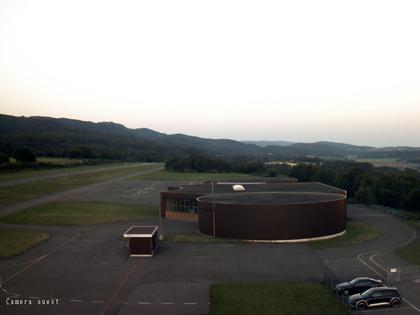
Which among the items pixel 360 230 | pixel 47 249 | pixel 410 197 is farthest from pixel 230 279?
pixel 410 197

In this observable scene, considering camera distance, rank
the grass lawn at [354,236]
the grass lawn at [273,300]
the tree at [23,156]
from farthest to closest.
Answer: the tree at [23,156]
the grass lawn at [354,236]
the grass lawn at [273,300]

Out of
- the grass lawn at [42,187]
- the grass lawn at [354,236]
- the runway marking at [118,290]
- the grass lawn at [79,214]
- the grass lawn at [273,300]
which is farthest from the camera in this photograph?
the grass lawn at [42,187]

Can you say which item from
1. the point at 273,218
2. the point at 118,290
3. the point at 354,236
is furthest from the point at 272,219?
the point at 118,290

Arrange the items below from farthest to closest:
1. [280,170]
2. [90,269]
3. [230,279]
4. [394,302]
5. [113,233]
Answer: [280,170], [113,233], [90,269], [230,279], [394,302]

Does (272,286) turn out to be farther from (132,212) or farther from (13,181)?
(13,181)

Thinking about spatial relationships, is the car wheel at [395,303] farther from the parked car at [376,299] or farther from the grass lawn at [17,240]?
the grass lawn at [17,240]

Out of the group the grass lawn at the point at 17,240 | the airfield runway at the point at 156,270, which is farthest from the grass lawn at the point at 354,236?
the grass lawn at the point at 17,240
